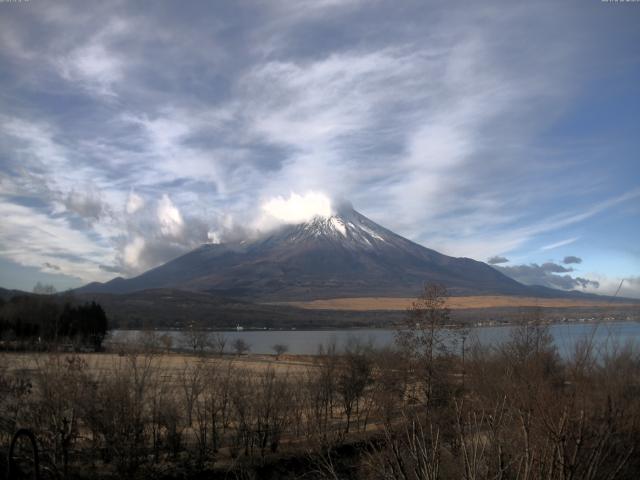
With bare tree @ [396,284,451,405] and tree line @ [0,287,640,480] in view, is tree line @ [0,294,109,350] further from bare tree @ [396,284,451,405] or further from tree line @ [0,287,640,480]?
bare tree @ [396,284,451,405]

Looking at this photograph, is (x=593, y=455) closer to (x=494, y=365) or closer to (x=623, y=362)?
(x=623, y=362)

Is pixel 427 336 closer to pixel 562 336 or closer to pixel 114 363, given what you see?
pixel 562 336

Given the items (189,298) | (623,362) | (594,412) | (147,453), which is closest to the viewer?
(594,412)

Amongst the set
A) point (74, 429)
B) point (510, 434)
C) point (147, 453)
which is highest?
point (510, 434)

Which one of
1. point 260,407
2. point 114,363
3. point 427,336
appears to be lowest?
point 260,407

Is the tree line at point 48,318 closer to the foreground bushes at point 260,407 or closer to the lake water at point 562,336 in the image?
the lake water at point 562,336

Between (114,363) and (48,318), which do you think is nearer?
(114,363)

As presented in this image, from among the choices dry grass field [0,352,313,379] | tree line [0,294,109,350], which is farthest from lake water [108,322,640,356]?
tree line [0,294,109,350]

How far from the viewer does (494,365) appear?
655 inches

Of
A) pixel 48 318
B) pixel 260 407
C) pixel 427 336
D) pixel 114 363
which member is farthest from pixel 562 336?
pixel 48 318

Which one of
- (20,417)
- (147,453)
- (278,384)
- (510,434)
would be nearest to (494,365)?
(278,384)

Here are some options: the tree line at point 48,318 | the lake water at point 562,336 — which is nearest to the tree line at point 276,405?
the lake water at point 562,336

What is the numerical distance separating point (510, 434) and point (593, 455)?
3.10 meters

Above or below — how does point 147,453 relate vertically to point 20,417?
below
